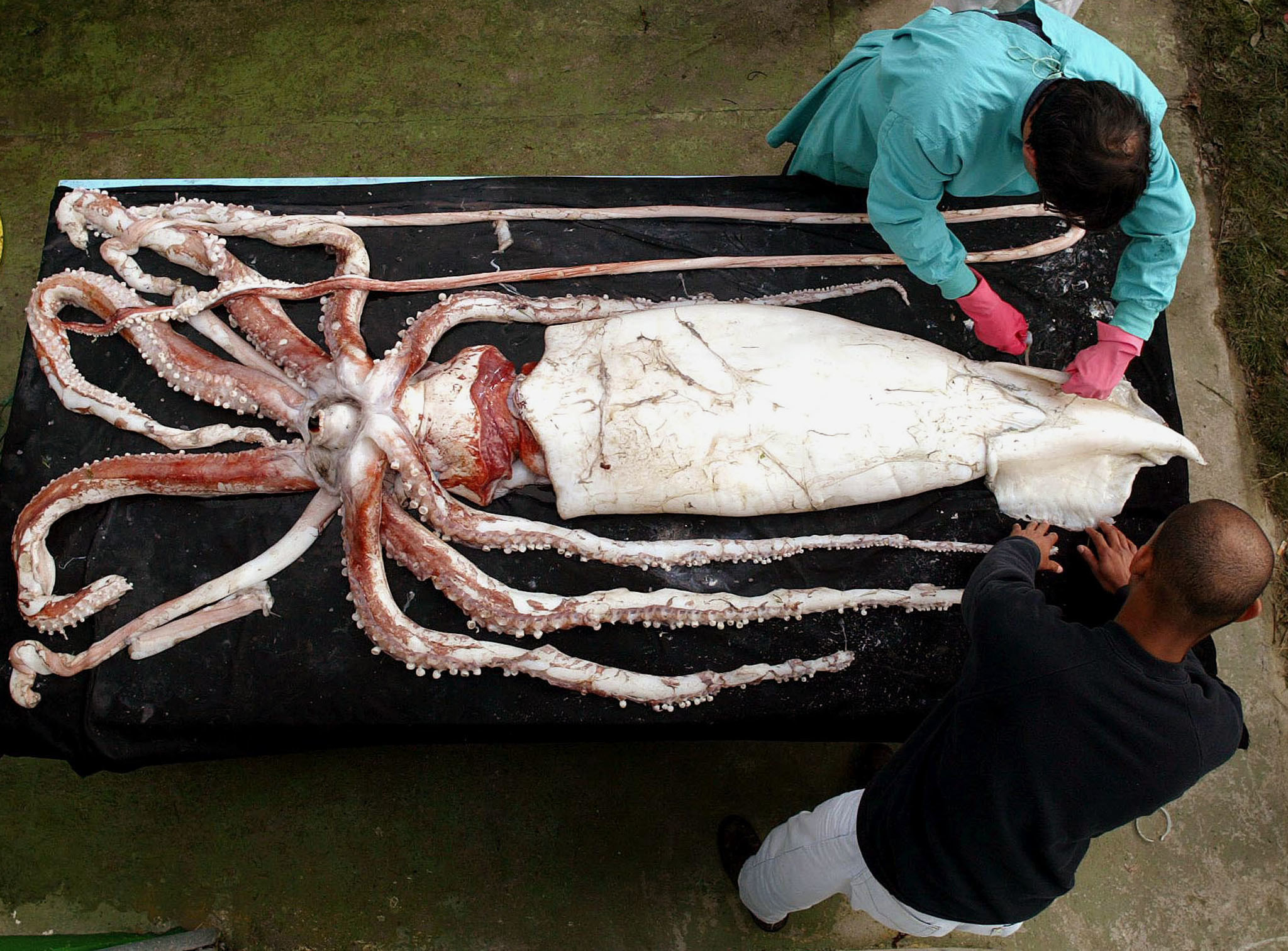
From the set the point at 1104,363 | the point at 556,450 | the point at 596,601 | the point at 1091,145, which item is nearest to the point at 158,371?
the point at 556,450

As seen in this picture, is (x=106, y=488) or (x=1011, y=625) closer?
(x=1011, y=625)

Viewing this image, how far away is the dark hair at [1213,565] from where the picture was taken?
177cm

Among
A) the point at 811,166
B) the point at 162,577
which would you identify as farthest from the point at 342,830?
the point at 811,166

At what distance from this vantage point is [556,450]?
2592 millimetres

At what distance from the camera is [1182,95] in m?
4.03

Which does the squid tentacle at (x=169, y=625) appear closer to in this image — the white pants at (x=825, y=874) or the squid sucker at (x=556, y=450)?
the squid sucker at (x=556, y=450)

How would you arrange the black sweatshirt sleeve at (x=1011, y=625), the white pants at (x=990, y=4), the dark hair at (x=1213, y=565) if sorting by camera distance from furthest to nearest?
the white pants at (x=990, y=4) < the black sweatshirt sleeve at (x=1011, y=625) < the dark hair at (x=1213, y=565)

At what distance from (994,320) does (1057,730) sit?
136 centimetres

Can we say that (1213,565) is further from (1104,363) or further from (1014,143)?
(1014,143)

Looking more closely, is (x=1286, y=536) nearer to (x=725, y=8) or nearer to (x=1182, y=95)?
(x=1182, y=95)

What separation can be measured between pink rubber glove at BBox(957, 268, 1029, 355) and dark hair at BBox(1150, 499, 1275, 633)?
3.27 ft

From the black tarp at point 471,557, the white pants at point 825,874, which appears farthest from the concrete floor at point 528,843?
the black tarp at point 471,557

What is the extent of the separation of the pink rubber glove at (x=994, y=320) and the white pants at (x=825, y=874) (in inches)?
58.1

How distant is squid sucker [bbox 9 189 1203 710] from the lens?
2.54 metres
